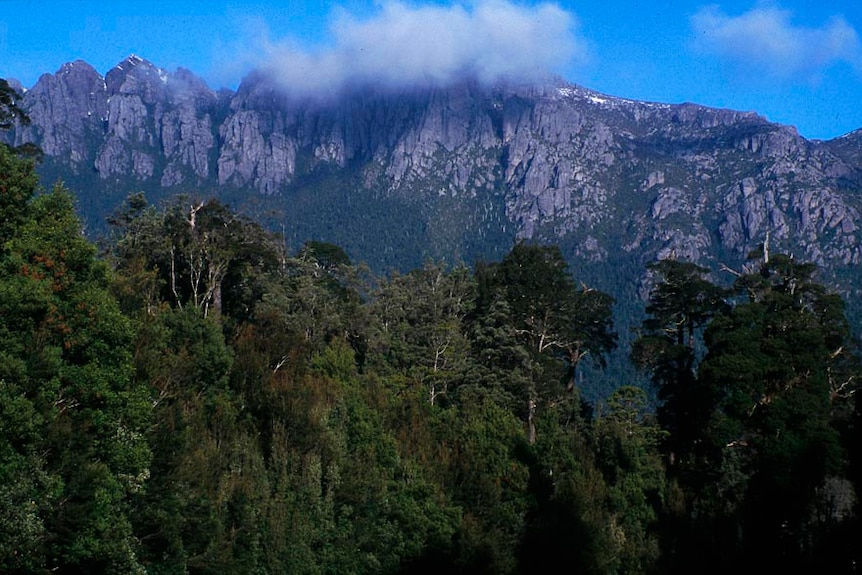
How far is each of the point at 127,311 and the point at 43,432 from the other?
12340mm

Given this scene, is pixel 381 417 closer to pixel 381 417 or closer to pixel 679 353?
pixel 381 417

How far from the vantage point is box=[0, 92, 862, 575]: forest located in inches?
806

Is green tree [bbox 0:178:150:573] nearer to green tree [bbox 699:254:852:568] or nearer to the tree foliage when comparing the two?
the tree foliage

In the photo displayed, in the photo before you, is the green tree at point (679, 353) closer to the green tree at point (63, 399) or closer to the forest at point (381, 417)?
the forest at point (381, 417)

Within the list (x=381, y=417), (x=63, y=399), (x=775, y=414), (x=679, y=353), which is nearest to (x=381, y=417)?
(x=381, y=417)

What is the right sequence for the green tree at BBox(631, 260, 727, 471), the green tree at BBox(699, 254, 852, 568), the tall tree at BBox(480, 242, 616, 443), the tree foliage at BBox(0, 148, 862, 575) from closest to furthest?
1. the tree foliage at BBox(0, 148, 862, 575)
2. the green tree at BBox(699, 254, 852, 568)
3. the green tree at BBox(631, 260, 727, 471)
4. the tall tree at BBox(480, 242, 616, 443)

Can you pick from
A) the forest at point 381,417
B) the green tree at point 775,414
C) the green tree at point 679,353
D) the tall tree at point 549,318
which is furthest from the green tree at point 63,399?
the green tree at point 679,353

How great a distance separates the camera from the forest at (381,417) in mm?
20469

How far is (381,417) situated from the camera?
40562 millimetres

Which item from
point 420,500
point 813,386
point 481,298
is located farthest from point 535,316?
point 420,500

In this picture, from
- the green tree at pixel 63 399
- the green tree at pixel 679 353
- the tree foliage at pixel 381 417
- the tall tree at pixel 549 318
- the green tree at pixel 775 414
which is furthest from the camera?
the tall tree at pixel 549 318

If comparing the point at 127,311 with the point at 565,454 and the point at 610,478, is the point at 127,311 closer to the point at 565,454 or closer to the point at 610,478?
the point at 565,454

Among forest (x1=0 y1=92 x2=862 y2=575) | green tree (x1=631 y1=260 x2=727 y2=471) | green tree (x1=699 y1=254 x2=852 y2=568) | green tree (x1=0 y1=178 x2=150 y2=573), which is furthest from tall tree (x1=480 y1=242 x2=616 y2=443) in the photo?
green tree (x1=0 y1=178 x2=150 y2=573)

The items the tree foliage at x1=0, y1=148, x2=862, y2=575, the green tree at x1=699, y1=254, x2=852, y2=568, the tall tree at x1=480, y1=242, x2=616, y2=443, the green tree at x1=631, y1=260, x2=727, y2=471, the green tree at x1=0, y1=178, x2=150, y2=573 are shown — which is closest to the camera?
the green tree at x1=0, y1=178, x2=150, y2=573
